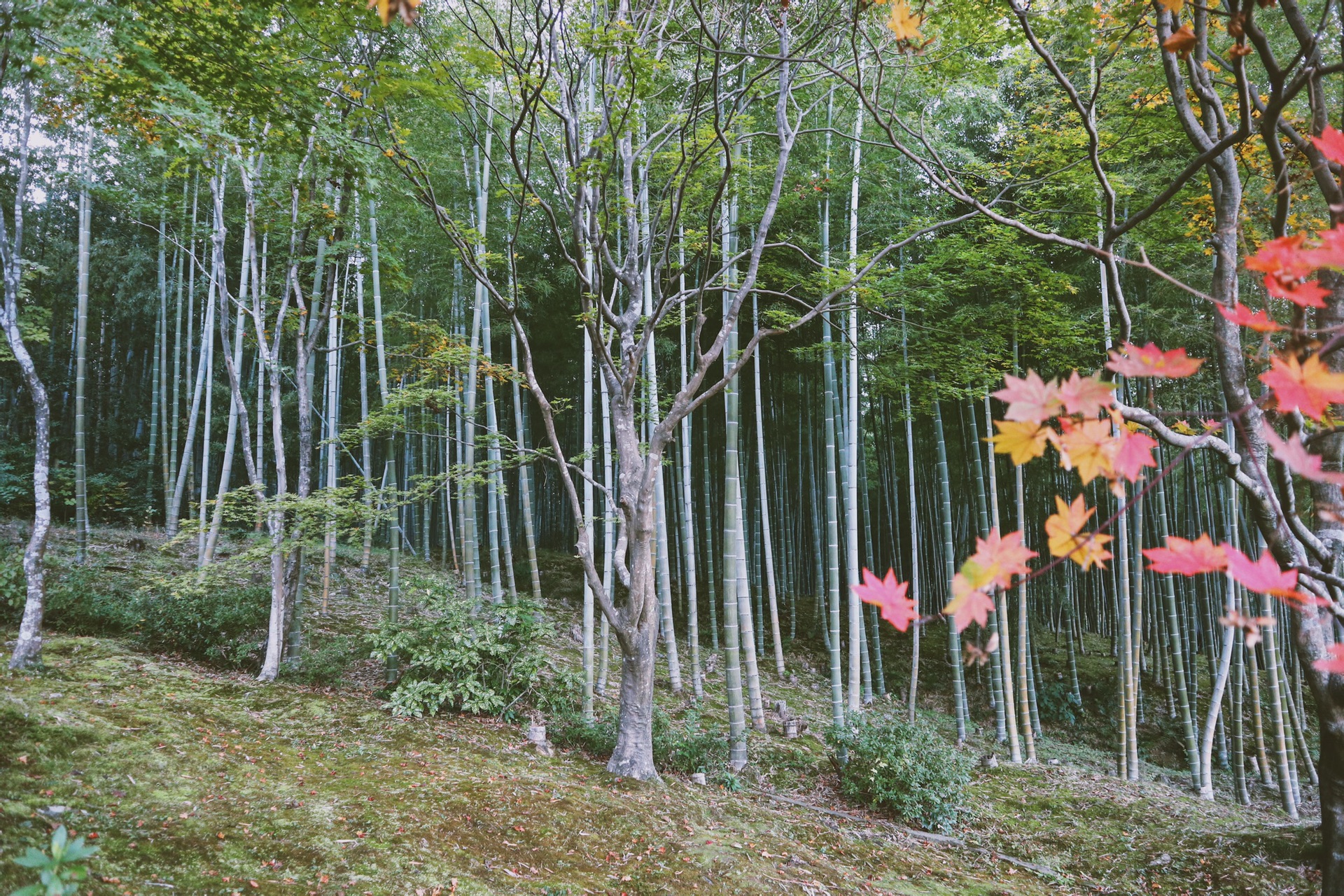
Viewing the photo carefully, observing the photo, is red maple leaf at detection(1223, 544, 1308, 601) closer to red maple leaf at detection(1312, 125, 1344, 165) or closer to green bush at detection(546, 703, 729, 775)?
red maple leaf at detection(1312, 125, 1344, 165)

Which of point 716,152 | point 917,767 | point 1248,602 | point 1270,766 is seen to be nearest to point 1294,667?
point 1270,766

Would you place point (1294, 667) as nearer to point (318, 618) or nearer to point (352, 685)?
point (352, 685)

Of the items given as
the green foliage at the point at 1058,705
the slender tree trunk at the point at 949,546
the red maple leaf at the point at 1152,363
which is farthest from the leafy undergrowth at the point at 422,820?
the green foliage at the point at 1058,705

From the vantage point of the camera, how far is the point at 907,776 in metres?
4.38

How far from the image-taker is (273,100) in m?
3.35

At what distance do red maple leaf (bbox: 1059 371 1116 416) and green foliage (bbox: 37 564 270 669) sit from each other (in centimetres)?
605

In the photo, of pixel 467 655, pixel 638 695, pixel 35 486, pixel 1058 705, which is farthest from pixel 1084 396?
A: pixel 1058 705

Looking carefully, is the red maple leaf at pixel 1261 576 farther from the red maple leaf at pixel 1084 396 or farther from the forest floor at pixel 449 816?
the forest floor at pixel 449 816

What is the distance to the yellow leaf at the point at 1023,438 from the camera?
0.88m

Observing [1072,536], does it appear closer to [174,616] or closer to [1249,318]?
[1249,318]

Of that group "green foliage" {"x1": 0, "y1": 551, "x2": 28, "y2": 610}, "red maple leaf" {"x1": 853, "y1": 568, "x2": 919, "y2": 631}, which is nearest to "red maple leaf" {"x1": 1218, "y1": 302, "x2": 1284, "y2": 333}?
"red maple leaf" {"x1": 853, "y1": 568, "x2": 919, "y2": 631}

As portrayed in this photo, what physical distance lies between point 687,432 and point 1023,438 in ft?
21.4

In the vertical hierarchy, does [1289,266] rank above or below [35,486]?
above

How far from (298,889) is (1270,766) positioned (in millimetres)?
9308
